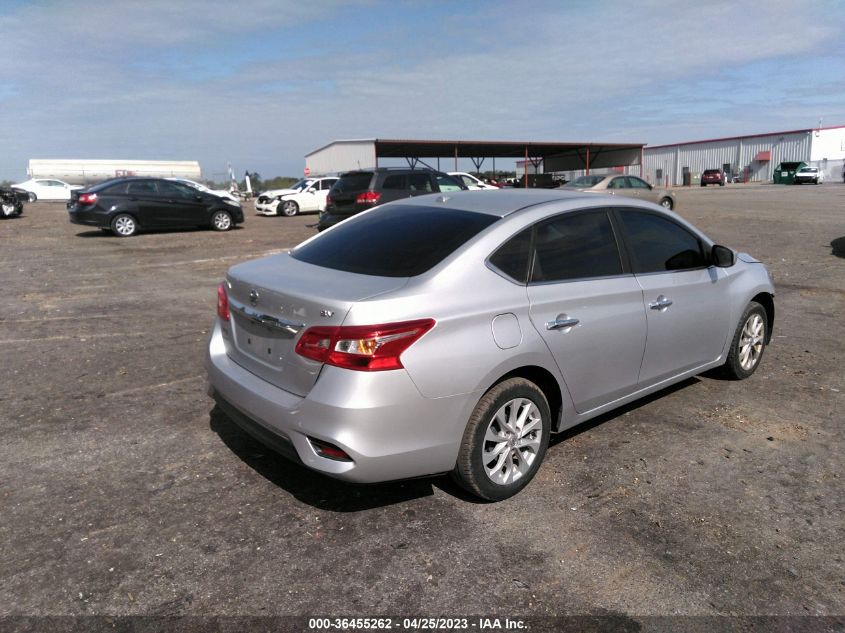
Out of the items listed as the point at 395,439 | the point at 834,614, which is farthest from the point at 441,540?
the point at 834,614

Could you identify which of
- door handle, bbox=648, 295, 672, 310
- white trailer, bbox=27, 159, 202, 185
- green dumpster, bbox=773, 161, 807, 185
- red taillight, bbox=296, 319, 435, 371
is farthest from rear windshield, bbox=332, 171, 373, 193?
green dumpster, bbox=773, 161, 807, 185

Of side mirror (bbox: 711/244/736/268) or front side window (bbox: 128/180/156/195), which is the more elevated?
front side window (bbox: 128/180/156/195)

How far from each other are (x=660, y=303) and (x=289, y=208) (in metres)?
23.1

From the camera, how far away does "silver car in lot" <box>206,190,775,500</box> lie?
9.64ft

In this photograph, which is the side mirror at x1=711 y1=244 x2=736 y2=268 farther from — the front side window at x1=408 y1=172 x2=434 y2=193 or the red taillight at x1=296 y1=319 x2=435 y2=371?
the front side window at x1=408 y1=172 x2=434 y2=193

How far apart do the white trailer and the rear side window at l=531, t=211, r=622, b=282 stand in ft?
166

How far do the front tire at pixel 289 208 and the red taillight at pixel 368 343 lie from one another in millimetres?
23700

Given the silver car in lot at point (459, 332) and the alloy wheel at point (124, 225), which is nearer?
the silver car in lot at point (459, 332)

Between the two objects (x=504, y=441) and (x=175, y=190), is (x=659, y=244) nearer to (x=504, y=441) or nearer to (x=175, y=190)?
(x=504, y=441)

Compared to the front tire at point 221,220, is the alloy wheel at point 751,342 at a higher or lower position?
lower

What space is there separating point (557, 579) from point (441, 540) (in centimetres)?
58

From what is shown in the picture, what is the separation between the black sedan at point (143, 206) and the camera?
16.5 metres

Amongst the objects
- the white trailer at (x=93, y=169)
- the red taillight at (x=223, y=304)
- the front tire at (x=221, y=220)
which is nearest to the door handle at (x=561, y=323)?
the red taillight at (x=223, y=304)

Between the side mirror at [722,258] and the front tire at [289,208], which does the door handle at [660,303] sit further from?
the front tire at [289,208]
